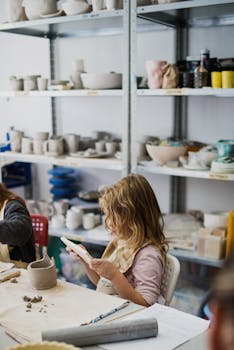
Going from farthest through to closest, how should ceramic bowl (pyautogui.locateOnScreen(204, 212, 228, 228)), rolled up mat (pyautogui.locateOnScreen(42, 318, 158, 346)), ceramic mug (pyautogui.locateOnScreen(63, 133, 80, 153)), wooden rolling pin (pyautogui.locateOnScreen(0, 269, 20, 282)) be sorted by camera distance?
ceramic mug (pyautogui.locateOnScreen(63, 133, 80, 153)), ceramic bowl (pyautogui.locateOnScreen(204, 212, 228, 228)), wooden rolling pin (pyautogui.locateOnScreen(0, 269, 20, 282)), rolled up mat (pyautogui.locateOnScreen(42, 318, 158, 346))

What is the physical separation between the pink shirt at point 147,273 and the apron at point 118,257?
0.02 metres

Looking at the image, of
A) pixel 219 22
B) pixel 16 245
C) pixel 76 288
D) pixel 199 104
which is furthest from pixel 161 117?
pixel 76 288

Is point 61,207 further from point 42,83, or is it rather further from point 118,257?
point 118,257

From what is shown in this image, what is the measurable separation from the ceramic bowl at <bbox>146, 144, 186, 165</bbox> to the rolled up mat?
149cm

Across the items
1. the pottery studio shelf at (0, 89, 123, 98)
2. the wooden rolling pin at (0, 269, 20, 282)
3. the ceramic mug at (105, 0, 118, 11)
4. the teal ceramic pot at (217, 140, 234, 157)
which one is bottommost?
the wooden rolling pin at (0, 269, 20, 282)

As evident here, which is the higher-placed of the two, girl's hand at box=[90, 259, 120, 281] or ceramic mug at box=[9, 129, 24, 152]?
ceramic mug at box=[9, 129, 24, 152]

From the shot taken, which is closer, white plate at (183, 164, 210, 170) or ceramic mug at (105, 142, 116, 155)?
white plate at (183, 164, 210, 170)

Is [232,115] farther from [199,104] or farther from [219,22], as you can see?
[219,22]

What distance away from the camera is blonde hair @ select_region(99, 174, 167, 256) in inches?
70.7

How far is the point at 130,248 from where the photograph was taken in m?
1.86

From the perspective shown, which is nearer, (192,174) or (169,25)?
(192,174)

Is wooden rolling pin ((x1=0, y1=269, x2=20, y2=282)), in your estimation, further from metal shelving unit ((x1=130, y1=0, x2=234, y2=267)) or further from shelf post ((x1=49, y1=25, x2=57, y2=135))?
shelf post ((x1=49, y1=25, x2=57, y2=135))

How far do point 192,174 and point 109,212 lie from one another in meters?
0.87

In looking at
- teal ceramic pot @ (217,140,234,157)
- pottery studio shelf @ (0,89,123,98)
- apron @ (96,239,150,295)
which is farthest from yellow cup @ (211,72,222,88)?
apron @ (96,239,150,295)
